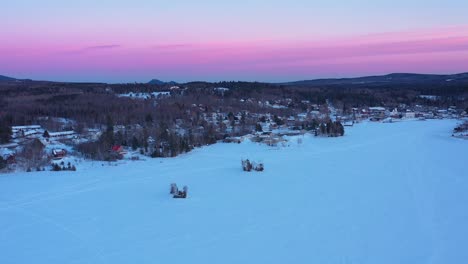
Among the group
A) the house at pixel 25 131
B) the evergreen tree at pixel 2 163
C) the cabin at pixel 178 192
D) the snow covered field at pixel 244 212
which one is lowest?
the snow covered field at pixel 244 212

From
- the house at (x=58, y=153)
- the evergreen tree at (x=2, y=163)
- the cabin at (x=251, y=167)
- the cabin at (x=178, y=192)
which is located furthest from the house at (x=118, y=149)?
the cabin at (x=178, y=192)

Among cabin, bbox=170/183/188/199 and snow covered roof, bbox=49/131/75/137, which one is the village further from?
cabin, bbox=170/183/188/199

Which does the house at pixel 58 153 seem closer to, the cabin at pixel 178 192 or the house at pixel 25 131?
the house at pixel 25 131

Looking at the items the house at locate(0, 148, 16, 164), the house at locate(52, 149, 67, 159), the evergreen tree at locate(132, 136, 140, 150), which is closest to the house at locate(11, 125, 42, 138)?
the house at locate(0, 148, 16, 164)

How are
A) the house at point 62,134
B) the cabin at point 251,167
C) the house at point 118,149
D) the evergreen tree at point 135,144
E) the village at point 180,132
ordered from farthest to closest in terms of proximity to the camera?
the house at point 62,134 < the evergreen tree at point 135,144 < the house at point 118,149 < the village at point 180,132 < the cabin at point 251,167

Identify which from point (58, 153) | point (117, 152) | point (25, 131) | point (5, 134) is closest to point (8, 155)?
point (58, 153)

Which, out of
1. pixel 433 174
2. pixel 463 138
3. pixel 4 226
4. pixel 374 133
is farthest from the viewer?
pixel 374 133

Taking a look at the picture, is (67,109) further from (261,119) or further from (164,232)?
(164,232)

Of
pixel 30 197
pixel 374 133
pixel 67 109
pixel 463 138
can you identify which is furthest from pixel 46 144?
pixel 463 138

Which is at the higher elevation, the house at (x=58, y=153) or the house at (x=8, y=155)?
the house at (x=8, y=155)
